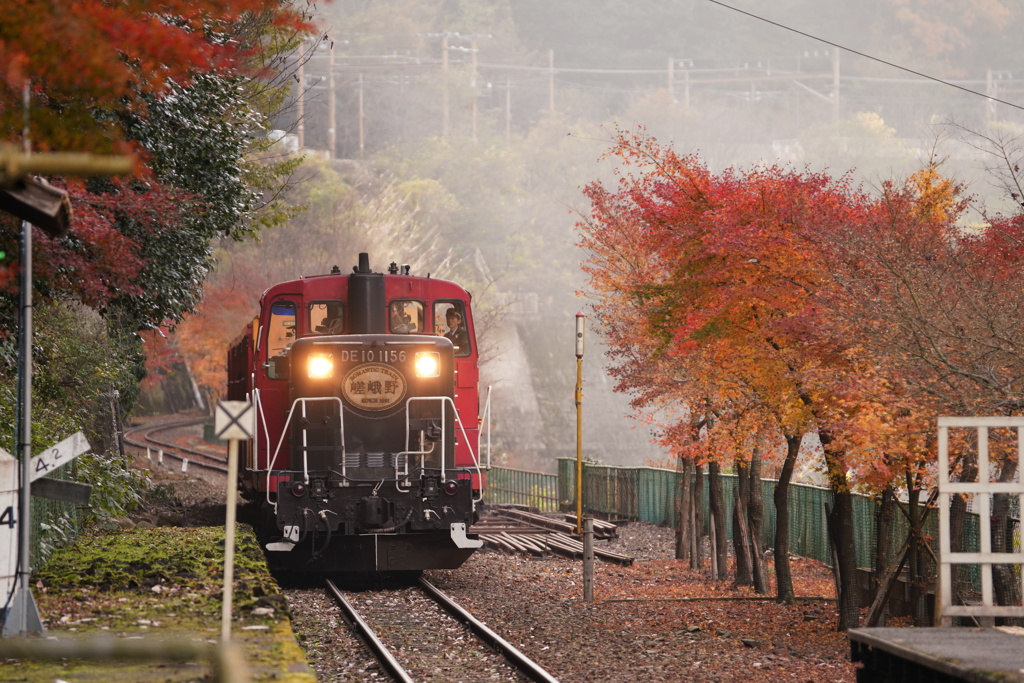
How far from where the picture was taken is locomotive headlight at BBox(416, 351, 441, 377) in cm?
1514

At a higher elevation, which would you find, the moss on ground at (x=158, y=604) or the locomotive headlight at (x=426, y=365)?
the locomotive headlight at (x=426, y=365)

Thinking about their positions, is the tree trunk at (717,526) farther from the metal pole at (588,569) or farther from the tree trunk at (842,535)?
the metal pole at (588,569)

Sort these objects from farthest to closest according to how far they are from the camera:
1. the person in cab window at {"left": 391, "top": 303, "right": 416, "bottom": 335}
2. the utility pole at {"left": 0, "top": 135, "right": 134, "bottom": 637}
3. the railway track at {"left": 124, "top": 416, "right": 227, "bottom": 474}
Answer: the railway track at {"left": 124, "top": 416, "right": 227, "bottom": 474}
the person in cab window at {"left": 391, "top": 303, "right": 416, "bottom": 335}
the utility pole at {"left": 0, "top": 135, "right": 134, "bottom": 637}

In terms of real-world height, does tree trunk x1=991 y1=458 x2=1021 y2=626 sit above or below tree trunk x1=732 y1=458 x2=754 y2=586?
above

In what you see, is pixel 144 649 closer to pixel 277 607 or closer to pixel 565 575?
pixel 277 607

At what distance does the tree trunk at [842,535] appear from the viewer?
1398 cm

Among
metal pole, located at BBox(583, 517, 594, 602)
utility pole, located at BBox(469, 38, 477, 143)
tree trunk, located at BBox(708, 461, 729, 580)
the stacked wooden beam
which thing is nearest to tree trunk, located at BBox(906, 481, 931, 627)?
metal pole, located at BBox(583, 517, 594, 602)

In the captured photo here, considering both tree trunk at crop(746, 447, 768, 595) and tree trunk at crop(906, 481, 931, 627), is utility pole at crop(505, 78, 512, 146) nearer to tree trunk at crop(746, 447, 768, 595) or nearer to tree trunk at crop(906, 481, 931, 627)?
tree trunk at crop(746, 447, 768, 595)

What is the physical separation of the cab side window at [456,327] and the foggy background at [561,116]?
1307 inches

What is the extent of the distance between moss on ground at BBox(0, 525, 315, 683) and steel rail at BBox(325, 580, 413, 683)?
1.33m

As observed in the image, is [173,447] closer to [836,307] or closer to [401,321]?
[401,321]

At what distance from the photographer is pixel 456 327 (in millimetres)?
16219

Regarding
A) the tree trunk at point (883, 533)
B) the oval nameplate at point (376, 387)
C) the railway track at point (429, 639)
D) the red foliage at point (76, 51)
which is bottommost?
the railway track at point (429, 639)

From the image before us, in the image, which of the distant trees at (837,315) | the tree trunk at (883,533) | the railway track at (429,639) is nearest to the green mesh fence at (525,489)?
the distant trees at (837,315)
